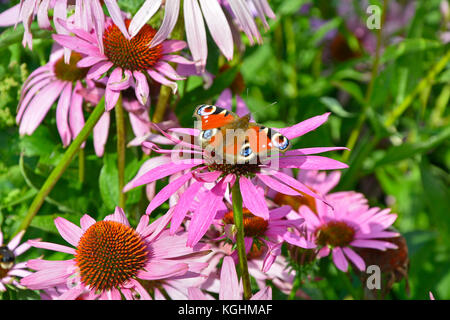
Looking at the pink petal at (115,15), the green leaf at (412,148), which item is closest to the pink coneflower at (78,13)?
the pink petal at (115,15)

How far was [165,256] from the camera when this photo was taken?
24.3 inches

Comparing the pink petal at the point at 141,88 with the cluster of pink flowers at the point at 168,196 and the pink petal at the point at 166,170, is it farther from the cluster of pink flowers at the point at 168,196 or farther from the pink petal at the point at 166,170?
the pink petal at the point at 166,170

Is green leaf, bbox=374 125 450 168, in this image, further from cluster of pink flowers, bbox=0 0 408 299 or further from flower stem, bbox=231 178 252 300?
flower stem, bbox=231 178 252 300

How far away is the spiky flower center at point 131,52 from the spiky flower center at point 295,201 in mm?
314

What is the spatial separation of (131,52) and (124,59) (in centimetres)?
1

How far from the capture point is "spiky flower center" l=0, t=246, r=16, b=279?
2.42 feet

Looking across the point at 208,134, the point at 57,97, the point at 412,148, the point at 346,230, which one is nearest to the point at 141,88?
the point at 208,134

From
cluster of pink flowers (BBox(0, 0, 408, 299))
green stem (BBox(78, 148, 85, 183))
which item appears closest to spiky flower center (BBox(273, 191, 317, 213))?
cluster of pink flowers (BBox(0, 0, 408, 299))

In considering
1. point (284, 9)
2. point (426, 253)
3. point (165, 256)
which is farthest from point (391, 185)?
point (165, 256)

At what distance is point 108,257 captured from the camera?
0.62 metres

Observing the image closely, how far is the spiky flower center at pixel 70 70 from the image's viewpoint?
87cm
